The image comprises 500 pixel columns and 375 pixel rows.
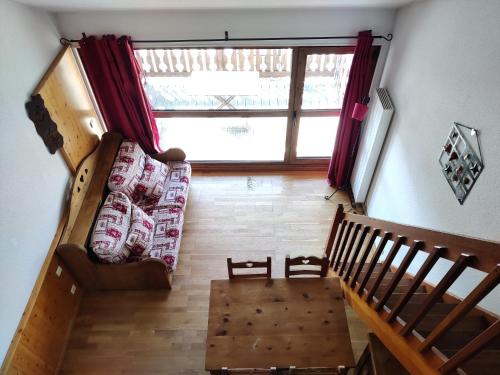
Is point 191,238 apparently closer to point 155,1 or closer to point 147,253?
point 147,253

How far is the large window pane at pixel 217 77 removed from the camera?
373cm

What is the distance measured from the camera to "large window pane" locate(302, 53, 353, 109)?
3.85m

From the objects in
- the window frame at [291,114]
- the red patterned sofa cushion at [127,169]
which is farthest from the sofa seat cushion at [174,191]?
the window frame at [291,114]

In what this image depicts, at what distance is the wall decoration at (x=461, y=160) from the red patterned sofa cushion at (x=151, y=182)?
115 inches

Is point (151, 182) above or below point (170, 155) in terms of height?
below

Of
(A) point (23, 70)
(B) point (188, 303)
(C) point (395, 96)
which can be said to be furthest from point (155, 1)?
(B) point (188, 303)

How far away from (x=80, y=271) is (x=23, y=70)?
6.00 ft

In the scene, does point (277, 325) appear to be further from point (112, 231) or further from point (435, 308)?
point (112, 231)

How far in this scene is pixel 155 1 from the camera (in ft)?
8.96

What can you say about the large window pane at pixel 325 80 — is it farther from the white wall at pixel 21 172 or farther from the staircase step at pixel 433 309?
the white wall at pixel 21 172

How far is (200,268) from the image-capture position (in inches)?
145

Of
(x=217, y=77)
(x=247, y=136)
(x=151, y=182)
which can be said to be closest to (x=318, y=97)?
(x=247, y=136)

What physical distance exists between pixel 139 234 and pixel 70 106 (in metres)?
1.44

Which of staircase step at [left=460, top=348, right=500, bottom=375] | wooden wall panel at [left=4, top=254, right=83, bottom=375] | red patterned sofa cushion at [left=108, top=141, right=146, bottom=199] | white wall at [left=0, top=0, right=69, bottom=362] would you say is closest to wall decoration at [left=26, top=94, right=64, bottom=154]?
white wall at [left=0, top=0, right=69, bottom=362]
